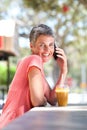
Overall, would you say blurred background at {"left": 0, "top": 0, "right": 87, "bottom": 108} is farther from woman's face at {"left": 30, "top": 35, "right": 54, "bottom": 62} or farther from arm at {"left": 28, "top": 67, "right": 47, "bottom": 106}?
arm at {"left": 28, "top": 67, "right": 47, "bottom": 106}

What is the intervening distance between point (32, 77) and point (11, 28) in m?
5.11

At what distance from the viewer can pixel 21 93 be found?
2.41 meters

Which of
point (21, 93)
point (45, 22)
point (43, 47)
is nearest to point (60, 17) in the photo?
point (45, 22)

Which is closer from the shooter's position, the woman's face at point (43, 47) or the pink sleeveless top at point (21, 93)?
the pink sleeveless top at point (21, 93)

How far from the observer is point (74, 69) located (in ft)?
151

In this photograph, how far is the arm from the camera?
7.64 ft

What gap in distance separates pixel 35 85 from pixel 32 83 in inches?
0.8

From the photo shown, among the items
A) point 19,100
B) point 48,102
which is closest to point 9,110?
point 19,100

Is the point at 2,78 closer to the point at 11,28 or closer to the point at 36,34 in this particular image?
the point at 11,28

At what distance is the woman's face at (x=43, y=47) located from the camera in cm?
259

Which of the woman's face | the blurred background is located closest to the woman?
the woman's face

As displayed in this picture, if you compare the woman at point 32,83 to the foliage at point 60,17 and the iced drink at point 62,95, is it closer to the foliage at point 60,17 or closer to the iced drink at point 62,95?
the iced drink at point 62,95

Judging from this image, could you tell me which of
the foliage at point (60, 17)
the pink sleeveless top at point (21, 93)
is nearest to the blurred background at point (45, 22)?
the foliage at point (60, 17)

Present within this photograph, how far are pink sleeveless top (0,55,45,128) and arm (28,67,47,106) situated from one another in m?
0.03
